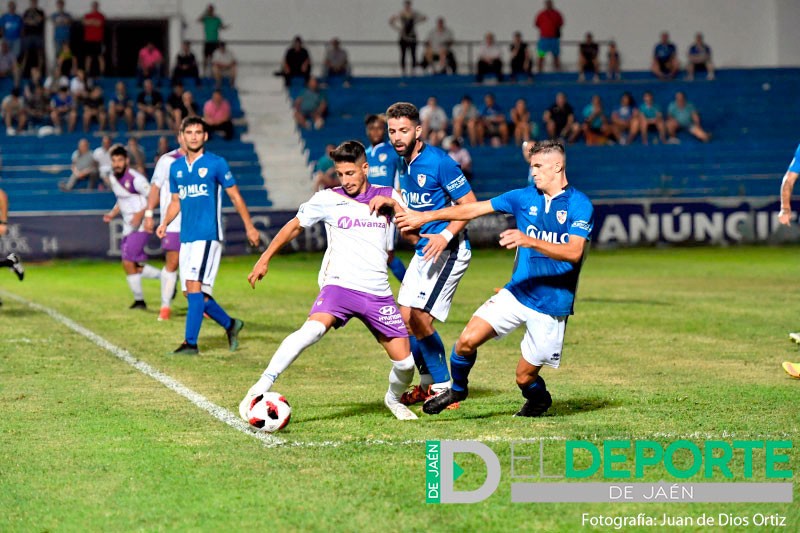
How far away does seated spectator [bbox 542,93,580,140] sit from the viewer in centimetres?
3075

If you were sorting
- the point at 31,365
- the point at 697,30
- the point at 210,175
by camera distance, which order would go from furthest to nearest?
the point at 697,30
the point at 210,175
the point at 31,365

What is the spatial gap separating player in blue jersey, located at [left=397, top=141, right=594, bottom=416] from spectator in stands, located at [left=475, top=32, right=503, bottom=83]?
25703mm

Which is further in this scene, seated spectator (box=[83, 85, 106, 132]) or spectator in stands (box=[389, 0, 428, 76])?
spectator in stands (box=[389, 0, 428, 76])

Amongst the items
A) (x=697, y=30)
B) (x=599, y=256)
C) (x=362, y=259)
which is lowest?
(x=599, y=256)

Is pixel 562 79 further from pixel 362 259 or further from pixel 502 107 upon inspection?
pixel 362 259

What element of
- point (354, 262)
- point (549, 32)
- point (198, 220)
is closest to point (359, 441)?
point (354, 262)

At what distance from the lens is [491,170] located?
1194 inches

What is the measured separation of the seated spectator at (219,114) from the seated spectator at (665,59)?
40.0 feet

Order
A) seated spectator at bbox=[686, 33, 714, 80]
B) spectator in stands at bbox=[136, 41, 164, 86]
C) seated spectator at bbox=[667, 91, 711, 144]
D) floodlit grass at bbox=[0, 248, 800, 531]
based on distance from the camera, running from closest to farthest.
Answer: floodlit grass at bbox=[0, 248, 800, 531]
spectator in stands at bbox=[136, 41, 164, 86]
seated spectator at bbox=[667, 91, 711, 144]
seated spectator at bbox=[686, 33, 714, 80]

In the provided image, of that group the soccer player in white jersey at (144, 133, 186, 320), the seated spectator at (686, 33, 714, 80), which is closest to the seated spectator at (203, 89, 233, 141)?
the seated spectator at (686, 33, 714, 80)

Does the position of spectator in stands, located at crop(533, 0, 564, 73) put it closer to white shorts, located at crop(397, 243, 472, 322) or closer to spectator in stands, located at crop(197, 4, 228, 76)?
spectator in stands, located at crop(197, 4, 228, 76)

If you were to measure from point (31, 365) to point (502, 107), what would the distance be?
2333 centimetres

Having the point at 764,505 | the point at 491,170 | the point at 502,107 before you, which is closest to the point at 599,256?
the point at 491,170

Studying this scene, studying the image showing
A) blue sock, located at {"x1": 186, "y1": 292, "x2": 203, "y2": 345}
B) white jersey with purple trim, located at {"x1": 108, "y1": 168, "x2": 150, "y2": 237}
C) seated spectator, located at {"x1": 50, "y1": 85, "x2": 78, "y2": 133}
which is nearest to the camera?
blue sock, located at {"x1": 186, "y1": 292, "x2": 203, "y2": 345}
